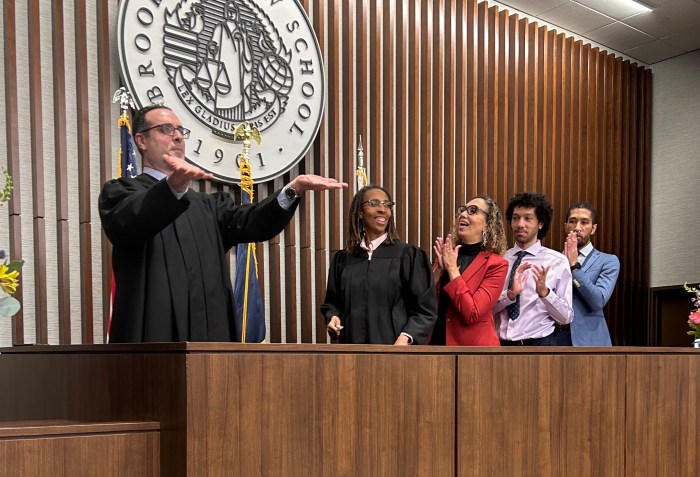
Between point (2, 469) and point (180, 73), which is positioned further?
point (180, 73)

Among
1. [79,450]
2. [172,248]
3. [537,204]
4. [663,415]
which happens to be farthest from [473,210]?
[79,450]

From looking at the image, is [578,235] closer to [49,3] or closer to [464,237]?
[464,237]

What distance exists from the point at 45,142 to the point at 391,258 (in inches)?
60.4

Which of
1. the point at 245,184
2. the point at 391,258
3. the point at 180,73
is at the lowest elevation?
the point at 391,258

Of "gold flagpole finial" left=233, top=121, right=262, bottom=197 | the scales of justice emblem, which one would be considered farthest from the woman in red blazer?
the scales of justice emblem

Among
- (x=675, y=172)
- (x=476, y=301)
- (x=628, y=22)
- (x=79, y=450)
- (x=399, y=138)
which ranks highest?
(x=628, y=22)

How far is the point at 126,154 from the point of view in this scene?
3.33 metres

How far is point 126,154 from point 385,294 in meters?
1.24

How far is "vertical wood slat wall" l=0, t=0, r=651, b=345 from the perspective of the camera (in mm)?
3299

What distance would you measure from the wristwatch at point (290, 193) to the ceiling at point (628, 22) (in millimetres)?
3669

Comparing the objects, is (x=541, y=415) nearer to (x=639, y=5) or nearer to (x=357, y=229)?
(x=357, y=229)

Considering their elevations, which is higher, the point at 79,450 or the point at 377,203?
the point at 377,203

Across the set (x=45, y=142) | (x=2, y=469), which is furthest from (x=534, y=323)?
(x=2, y=469)

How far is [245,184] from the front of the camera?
3.79 metres
